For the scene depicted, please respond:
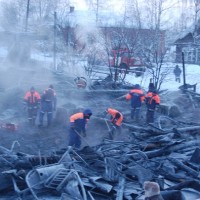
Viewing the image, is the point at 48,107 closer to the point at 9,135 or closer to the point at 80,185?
the point at 9,135

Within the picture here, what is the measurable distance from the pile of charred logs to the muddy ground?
1.17m

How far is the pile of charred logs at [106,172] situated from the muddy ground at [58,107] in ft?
3.85

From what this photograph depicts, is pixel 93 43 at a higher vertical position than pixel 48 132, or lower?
higher

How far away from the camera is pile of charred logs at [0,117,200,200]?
7.34 metres

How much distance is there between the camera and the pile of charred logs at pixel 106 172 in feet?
24.1

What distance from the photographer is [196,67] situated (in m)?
34.5

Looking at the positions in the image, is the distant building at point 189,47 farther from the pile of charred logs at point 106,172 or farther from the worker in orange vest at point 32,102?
the pile of charred logs at point 106,172

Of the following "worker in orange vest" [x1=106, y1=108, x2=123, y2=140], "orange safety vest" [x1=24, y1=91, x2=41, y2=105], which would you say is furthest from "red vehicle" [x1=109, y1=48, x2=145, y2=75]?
"worker in orange vest" [x1=106, y1=108, x2=123, y2=140]

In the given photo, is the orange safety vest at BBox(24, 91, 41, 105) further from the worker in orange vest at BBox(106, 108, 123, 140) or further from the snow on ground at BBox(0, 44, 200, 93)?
the snow on ground at BBox(0, 44, 200, 93)

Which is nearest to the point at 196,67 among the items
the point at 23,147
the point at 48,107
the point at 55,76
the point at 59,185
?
the point at 55,76

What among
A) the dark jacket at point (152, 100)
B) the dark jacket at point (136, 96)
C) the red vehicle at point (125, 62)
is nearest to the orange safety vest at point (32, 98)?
the dark jacket at point (136, 96)

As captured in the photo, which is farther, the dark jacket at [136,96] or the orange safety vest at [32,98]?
the dark jacket at [136,96]

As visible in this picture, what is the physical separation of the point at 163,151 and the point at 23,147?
190 inches

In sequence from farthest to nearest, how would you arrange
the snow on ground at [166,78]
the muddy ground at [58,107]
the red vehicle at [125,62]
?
the red vehicle at [125,62] < the snow on ground at [166,78] < the muddy ground at [58,107]
